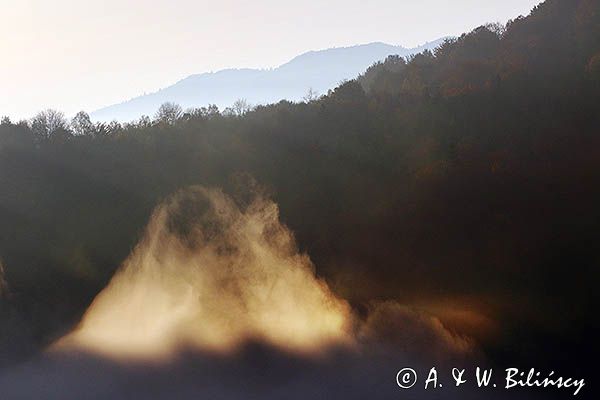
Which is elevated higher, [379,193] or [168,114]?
[168,114]

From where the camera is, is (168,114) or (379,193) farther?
(168,114)

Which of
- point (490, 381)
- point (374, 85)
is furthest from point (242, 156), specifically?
point (374, 85)

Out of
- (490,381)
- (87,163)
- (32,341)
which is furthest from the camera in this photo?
(87,163)

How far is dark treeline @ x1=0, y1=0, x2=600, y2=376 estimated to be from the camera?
2227 centimetres

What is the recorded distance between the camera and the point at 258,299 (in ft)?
75.7

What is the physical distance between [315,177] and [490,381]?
35.3 feet

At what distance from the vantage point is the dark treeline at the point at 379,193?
22.3 meters

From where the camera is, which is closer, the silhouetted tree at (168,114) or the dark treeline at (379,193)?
the dark treeline at (379,193)

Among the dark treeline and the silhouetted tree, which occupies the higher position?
the silhouetted tree

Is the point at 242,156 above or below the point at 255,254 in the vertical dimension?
above

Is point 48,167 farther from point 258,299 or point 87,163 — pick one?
point 258,299

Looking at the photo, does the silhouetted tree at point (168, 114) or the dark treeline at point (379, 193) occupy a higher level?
the silhouetted tree at point (168, 114)

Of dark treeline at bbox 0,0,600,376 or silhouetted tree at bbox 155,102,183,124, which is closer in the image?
dark treeline at bbox 0,0,600,376

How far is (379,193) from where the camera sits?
83.4 feet
